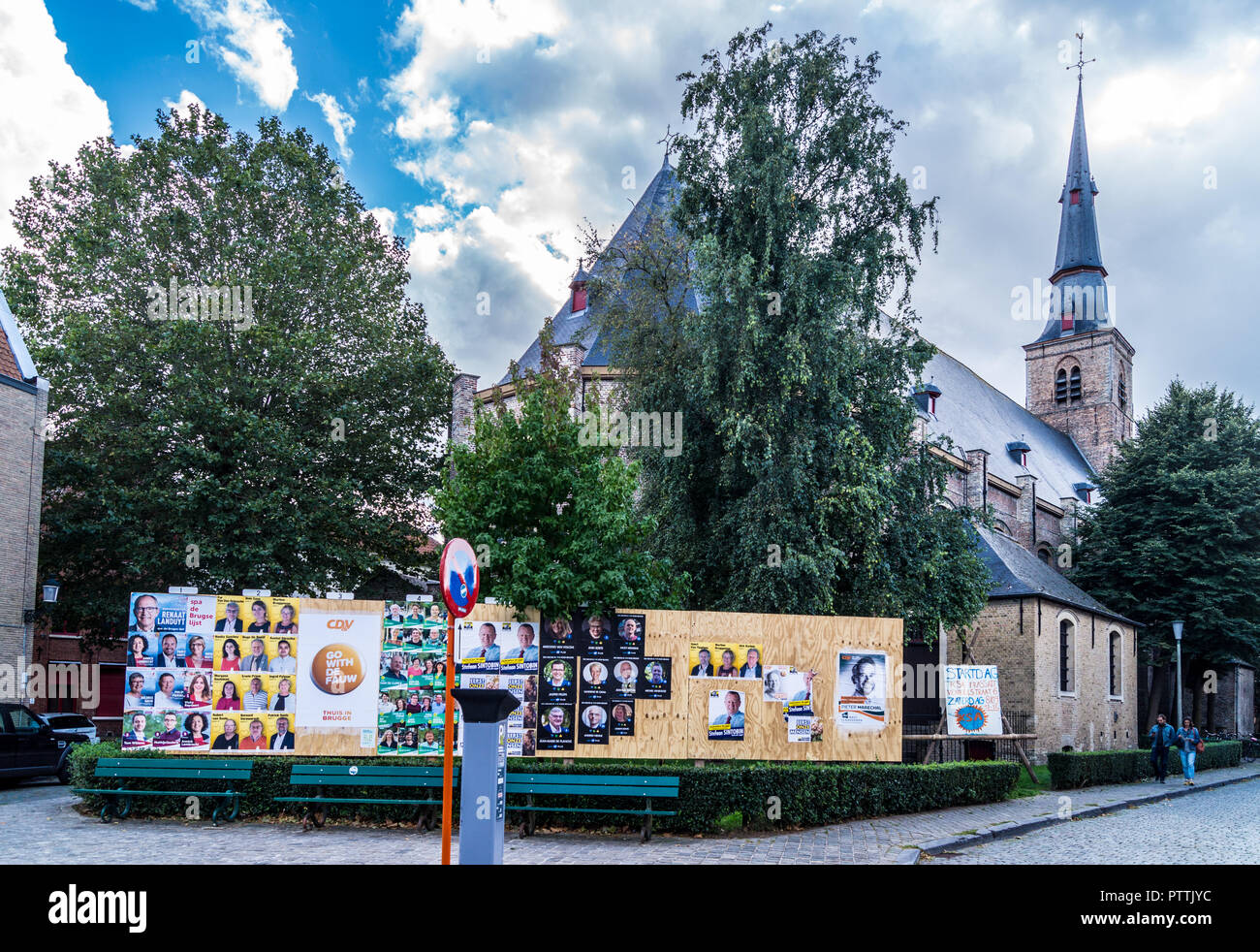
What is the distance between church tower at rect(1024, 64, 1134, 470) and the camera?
60.1 m

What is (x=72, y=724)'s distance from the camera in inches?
859

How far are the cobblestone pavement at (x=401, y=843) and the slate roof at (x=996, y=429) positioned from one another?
96.2 feet

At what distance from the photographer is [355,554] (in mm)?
25844

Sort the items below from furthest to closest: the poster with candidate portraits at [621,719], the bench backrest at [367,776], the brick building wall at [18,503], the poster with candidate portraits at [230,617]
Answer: the brick building wall at [18,503] < the poster with candidate portraits at [230,617] < the poster with candidate portraits at [621,719] < the bench backrest at [367,776]

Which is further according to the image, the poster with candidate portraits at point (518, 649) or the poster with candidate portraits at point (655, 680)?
the poster with candidate portraits at point (518, 649)

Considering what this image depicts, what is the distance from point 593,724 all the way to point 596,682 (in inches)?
21.7

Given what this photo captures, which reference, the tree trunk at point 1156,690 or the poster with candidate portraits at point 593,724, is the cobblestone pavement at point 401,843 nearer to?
the poster with candidate portraits at point 593,724

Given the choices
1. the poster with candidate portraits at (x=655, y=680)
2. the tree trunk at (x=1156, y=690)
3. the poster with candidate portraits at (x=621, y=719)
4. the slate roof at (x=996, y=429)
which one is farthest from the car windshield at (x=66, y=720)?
the tree trunk at (x=1156, y=690)

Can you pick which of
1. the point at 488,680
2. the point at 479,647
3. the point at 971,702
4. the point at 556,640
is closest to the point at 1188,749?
Result: the point at 971,702

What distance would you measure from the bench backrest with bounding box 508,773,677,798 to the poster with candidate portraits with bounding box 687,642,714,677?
174cm

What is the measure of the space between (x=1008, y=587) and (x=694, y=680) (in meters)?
21.8

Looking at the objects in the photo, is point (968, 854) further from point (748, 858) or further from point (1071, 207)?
point (1071, 207)

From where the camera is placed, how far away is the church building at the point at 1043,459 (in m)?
30.4

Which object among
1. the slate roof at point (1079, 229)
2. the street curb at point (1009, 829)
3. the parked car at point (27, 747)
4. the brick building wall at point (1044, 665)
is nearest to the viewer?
the street curb at point (1009, 829)
